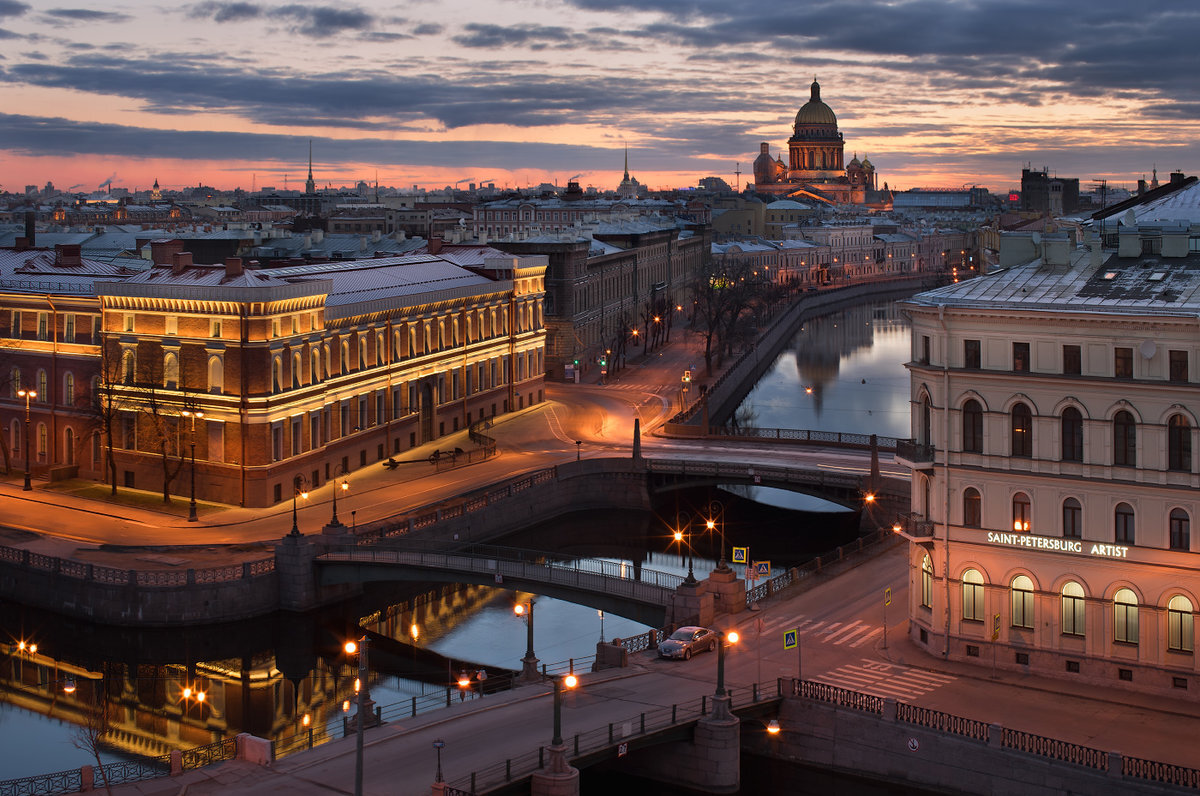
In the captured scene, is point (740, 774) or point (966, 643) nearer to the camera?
point (740, 774)

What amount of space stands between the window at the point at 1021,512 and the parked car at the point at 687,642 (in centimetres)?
943

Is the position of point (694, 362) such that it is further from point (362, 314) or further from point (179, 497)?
point (179, 497)

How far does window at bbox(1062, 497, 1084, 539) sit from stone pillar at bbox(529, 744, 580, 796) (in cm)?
1615

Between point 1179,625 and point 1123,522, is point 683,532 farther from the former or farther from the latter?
point 1179,625

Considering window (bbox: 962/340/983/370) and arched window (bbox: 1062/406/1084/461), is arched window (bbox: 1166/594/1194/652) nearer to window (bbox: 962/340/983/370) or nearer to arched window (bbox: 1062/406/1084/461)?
arched window (bbox: 1062/406/1084/461)

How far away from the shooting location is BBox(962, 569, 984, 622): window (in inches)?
1775

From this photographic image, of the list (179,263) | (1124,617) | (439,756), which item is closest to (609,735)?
(439,756)

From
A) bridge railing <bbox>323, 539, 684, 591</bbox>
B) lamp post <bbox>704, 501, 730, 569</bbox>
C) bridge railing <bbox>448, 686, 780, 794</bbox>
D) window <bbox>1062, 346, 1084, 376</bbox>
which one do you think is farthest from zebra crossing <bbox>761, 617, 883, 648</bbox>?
lamp post <bbox>704, 501, 730, 569</bbox>

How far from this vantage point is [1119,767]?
36719 mm

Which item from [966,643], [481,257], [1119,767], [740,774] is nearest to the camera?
[1119,767]

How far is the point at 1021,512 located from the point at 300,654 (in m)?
26.4

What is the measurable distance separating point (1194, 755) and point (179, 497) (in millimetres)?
47520

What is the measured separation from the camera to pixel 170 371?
233 ft

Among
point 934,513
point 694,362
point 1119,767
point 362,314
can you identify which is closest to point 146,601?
point 362,314
